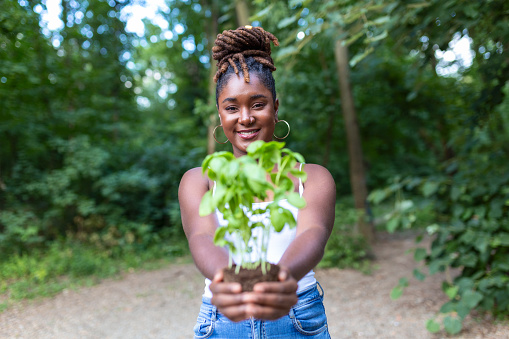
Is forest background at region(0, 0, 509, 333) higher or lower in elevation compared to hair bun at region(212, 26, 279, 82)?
higher

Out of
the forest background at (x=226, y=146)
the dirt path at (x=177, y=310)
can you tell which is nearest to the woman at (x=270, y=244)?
the forest background at (x=226, y=146)

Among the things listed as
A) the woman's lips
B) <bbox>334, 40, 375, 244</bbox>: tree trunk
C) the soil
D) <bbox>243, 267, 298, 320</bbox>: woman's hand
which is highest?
<bbox>334, 40, 375, 244</bbox>: tree trunk

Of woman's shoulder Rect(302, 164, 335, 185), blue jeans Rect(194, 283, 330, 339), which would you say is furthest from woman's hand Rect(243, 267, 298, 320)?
woman's shoulder Rect(302, 164, 335, 185)

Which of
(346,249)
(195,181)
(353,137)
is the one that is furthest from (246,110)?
(353,137)

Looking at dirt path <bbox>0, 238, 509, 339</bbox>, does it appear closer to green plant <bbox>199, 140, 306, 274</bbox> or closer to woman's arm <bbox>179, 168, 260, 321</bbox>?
woman's arm <bbox>179, 168, 260, 321</bbox>

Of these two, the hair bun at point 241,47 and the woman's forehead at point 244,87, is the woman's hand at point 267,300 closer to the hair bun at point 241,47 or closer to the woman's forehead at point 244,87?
the woman's forehead at point 244,87

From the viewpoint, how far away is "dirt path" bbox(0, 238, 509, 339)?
4779 mm

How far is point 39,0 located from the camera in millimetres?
7160

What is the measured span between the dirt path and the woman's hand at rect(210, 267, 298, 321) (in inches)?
153

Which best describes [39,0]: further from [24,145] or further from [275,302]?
[275,302]

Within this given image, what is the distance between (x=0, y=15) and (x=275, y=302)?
16.6ft

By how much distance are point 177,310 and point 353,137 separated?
15.3 ft

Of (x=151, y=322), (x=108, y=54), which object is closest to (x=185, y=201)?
(x=151, y=322)

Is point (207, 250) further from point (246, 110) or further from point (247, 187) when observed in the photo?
point (246, 110)
